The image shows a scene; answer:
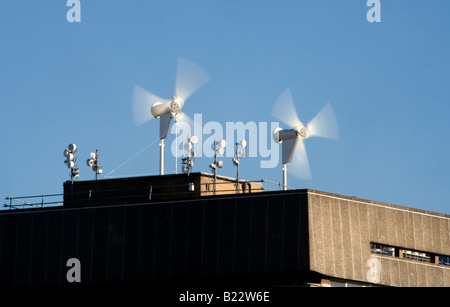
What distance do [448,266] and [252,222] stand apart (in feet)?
54.4

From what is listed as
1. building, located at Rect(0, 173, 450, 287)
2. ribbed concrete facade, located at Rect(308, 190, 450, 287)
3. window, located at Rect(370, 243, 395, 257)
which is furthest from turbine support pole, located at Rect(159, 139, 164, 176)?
window, located at Rect(370, 243, 395, 257)

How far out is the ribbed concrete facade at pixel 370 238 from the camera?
241 ft

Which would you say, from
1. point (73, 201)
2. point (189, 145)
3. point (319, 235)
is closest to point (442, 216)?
point (319, 235)

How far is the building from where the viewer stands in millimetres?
73188

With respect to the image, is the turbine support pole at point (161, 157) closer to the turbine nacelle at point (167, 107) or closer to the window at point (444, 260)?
the turbine nacelle at point (167, 107)

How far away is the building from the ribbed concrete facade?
2.8 inches

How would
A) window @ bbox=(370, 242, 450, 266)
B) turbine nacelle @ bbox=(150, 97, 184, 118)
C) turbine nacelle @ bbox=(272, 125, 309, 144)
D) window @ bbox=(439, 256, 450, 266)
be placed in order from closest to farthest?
window @ bbox=(370, 242, 450, 266) → window @ bbox=(439, 256, 450, 266) → turbine nacelle @ bbox=(150, 97, 184, 118) → turbine nacelle @ bbox=(272, 125, 309, 144)

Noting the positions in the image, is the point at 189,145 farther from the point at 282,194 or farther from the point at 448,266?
the point at 448,266

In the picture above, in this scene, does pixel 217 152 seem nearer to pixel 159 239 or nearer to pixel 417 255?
pixel 159 239

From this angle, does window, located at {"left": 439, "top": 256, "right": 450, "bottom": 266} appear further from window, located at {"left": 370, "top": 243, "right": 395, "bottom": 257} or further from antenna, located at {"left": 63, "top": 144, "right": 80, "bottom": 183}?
antenna, located at {"left": 63, "top": 144, "right": 80, "bottom": 183}
